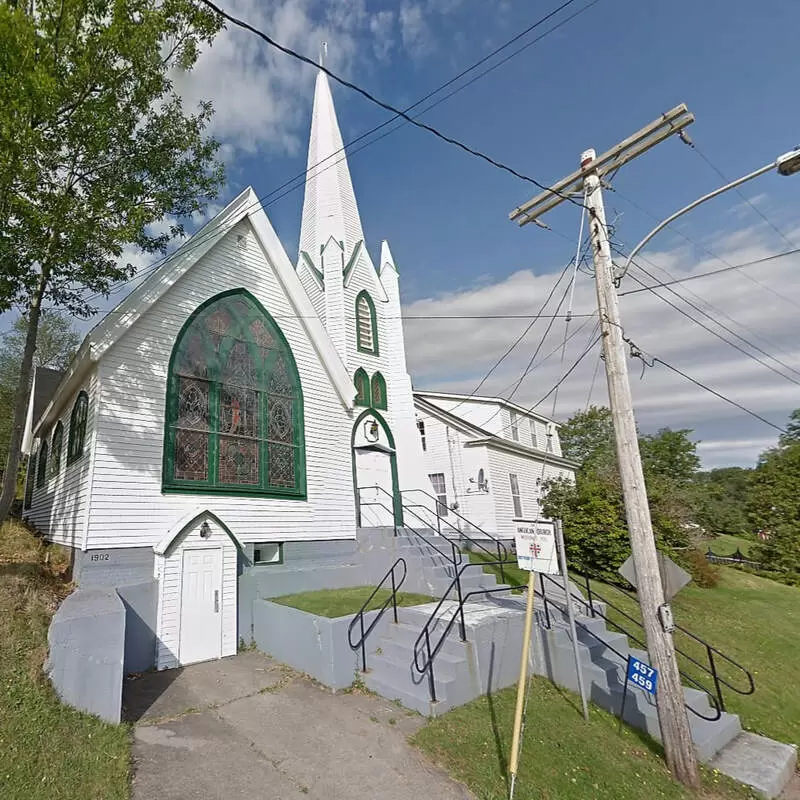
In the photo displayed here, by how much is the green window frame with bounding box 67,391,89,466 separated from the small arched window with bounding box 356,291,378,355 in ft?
25.5

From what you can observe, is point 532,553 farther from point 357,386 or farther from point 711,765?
point 357,386

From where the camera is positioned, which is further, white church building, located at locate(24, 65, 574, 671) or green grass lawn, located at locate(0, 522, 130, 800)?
white church building, located at locate(24, 65, 574, 671)

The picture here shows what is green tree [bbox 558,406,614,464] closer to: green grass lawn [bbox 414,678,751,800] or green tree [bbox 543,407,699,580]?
green tree [bbox 543,407,699,580]

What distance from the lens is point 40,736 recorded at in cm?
467

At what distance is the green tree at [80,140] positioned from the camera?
7863 millimetres

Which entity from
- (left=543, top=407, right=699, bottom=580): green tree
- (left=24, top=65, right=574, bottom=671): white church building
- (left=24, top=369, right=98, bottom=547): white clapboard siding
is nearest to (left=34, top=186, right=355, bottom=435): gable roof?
(left=24, top=65, right=574, bottom=671): white church building

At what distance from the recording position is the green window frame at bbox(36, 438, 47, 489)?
1480cm

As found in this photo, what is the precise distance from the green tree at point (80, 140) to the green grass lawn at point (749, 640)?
12198 mm

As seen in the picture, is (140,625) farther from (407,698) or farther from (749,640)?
(749,640)

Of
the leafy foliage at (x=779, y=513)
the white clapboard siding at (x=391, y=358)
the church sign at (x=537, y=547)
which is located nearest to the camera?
the church sign at (x=537, y=547)

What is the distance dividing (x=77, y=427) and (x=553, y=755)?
1060cm

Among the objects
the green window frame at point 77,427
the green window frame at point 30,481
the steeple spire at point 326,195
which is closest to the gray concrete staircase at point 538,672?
the green window frame at point 77,427

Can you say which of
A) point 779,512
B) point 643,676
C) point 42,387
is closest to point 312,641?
point 643,676

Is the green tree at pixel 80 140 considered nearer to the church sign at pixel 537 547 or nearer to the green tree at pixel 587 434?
the church sign at pixel 537 547
